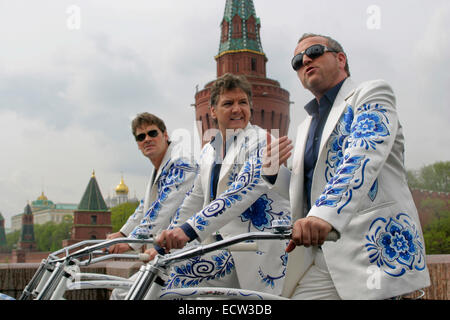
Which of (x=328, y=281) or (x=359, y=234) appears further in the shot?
(x=328, y=281)

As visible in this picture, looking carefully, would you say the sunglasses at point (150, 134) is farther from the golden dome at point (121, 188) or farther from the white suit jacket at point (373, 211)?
the golden dome at point (121, 188)

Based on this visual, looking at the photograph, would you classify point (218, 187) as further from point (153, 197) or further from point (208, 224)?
point (153, 197)

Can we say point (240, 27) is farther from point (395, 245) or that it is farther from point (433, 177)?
point (395, 245)

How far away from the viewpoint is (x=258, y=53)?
42.9 metres

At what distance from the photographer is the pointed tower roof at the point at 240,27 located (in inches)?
1642

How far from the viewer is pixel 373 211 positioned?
1437 millimetres

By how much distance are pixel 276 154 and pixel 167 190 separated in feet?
3.84

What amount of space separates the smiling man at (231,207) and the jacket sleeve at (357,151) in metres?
0.45

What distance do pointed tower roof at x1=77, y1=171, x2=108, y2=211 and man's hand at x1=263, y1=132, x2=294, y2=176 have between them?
4236 centimetres

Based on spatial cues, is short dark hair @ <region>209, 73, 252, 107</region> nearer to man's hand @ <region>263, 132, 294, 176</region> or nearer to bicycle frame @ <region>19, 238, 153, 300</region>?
man's hand @ <region>263, 132, 294, 176</region>

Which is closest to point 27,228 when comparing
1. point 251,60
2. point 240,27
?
point 251,60

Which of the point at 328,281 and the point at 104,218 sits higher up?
the point at 104,218
